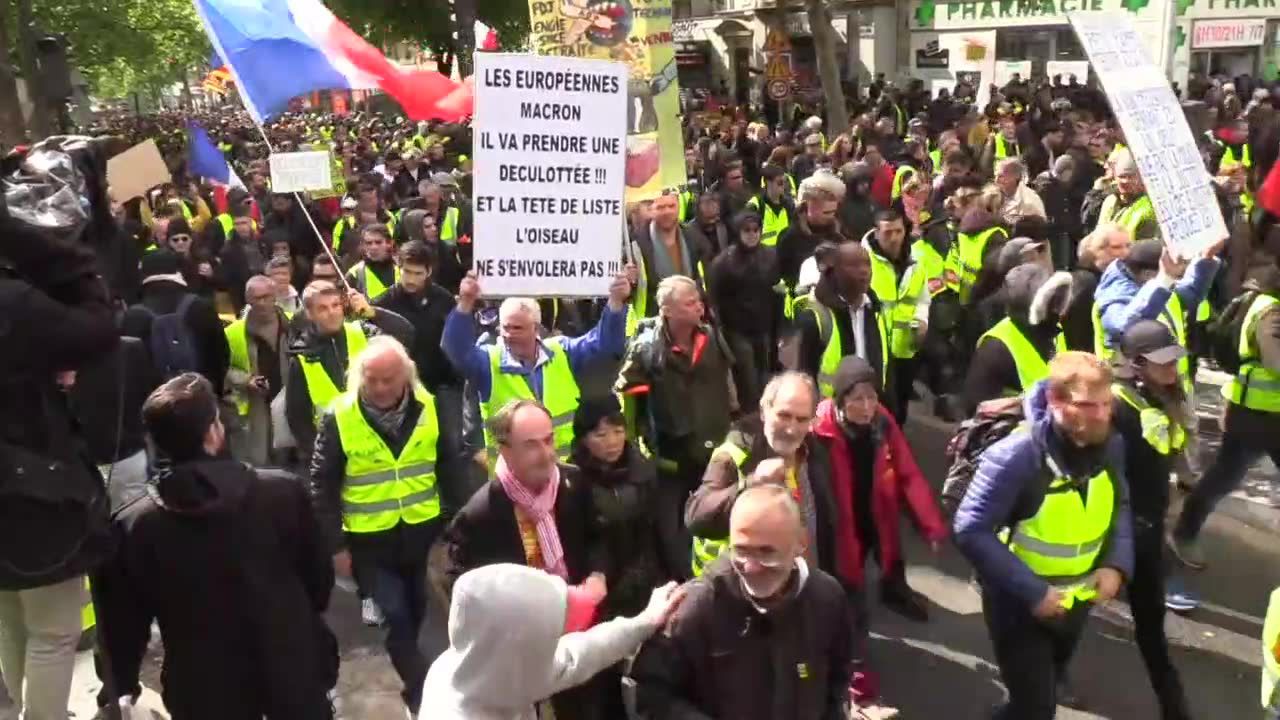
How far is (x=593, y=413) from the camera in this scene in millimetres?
3848

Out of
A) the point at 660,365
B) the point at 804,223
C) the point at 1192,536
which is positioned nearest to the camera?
the point at 660,365

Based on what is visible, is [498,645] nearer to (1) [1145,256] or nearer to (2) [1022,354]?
(2) [1022,354]

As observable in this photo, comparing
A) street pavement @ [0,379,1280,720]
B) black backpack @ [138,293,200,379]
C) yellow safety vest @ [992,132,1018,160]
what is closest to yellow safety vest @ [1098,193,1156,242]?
street pavement @ [0,379,1280,720]

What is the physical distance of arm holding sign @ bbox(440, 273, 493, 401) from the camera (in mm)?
4836

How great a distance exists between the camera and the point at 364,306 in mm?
5789

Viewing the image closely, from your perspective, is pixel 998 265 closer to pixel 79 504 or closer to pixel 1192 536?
pixel 1192 536

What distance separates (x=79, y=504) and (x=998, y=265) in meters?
4.88

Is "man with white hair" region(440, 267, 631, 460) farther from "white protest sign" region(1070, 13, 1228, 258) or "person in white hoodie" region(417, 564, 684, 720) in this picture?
"person in white hoodie" region(417, 564, 684, 720)

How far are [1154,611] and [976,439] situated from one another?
101cm

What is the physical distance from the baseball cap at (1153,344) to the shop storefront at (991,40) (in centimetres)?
2335

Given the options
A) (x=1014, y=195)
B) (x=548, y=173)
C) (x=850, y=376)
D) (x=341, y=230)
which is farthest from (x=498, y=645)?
(x=341, y=230)

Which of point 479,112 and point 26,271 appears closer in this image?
point 26,271

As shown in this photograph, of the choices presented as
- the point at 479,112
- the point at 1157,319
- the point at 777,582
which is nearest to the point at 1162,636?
the point at 1157,319

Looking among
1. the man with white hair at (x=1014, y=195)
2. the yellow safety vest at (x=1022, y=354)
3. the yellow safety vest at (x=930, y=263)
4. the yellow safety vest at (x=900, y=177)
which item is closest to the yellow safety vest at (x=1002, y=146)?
the yellow safety vest at (x=900, y=177)
